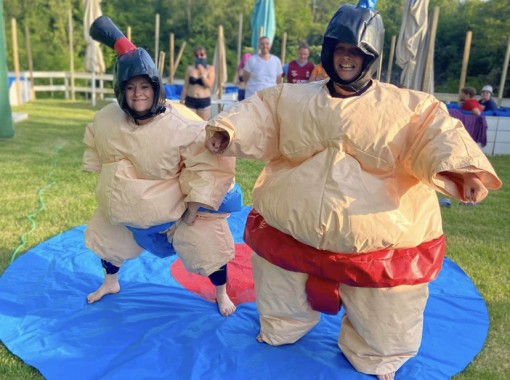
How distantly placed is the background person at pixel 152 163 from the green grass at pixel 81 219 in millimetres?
960

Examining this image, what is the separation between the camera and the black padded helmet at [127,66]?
2.41 meters

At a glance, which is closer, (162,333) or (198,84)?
(162,333)

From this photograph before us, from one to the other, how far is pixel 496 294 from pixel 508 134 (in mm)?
6037

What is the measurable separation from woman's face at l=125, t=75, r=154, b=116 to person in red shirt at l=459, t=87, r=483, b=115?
6.83m

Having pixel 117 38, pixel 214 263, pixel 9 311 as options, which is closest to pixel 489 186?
pixel 214 263

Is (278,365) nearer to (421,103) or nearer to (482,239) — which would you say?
(421,103)

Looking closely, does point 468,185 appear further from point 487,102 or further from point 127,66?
point 487,102

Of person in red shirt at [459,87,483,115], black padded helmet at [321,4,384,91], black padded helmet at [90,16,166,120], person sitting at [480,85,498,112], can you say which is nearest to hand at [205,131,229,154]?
black padded helmet at [90,16,166,120]

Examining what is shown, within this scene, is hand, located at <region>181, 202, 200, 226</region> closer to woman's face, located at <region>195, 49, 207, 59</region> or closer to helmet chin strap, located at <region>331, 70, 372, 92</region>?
helmet chin strap, located at <region>331, 70, 372, 92</region>

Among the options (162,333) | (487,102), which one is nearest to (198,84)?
(487,102)

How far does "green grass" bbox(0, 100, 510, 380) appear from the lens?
2666 mm

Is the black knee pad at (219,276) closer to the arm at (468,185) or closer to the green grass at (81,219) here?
the green grass at (81,219)

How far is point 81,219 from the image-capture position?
4.41 m

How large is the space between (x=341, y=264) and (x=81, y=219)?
2.97 meters
